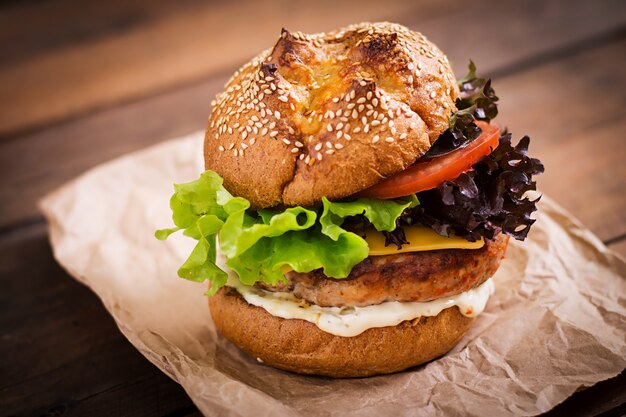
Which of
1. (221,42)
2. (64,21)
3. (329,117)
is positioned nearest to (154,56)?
(221,42)

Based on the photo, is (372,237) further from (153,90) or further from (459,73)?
(153,90)

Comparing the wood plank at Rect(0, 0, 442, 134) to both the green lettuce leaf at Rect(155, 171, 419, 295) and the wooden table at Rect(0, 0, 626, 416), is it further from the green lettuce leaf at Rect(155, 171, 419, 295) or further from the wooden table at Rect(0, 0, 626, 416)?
the green lettuce leaf at Rect(155, 171, 419, 295)

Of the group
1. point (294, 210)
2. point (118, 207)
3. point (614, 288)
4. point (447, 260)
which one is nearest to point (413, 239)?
point (447, 260)

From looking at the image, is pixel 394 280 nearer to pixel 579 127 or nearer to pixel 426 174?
pixel 426 174

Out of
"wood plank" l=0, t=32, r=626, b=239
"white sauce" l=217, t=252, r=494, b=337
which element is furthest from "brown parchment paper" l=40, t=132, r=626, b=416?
"wood plank" l=0, t=32, r=626, b=239

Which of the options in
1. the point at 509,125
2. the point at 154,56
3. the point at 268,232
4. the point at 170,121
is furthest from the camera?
the point at 154,56
